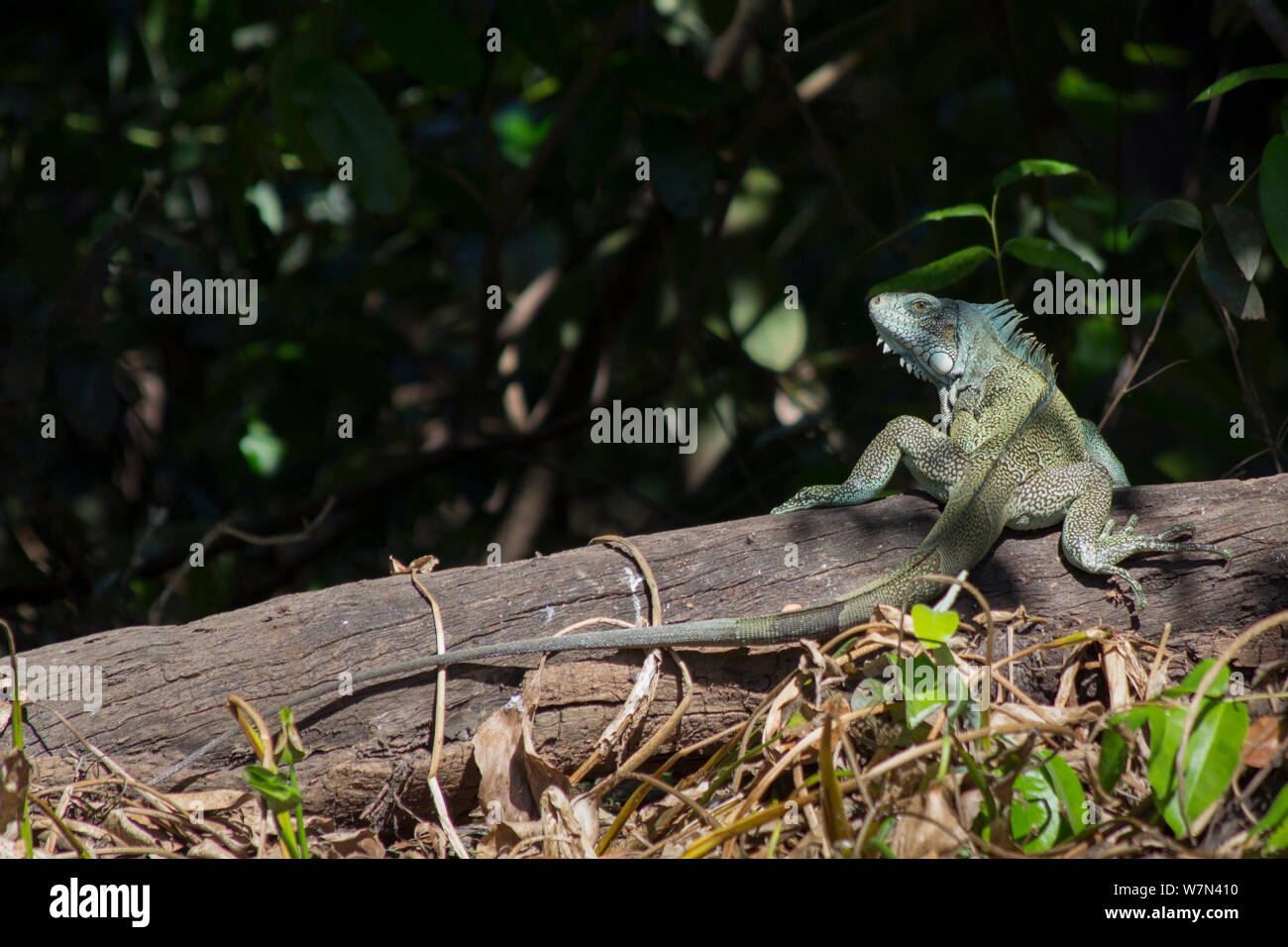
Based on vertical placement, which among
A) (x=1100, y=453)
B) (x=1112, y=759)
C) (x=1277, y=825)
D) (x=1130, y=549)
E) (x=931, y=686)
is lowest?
(x=1277, y=825)

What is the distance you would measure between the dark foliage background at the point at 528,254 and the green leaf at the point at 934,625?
216 centimetres

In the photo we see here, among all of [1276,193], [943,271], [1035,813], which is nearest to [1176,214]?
[1276,193]

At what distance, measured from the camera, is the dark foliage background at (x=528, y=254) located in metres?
4.95

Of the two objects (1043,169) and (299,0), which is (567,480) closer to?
(299,0)

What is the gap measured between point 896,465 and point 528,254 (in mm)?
3546

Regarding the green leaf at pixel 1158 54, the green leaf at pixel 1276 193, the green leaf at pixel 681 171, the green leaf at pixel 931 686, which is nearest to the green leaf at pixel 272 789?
the green leaf at pixel 931 686

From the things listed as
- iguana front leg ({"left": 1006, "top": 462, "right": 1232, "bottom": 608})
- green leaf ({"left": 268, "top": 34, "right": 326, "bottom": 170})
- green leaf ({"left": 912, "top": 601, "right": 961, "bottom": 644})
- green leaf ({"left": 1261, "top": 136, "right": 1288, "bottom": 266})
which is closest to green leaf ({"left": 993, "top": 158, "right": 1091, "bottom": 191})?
green leaf ({"left": 1261, "top": 136, "right": 1288, "bottom": 266})

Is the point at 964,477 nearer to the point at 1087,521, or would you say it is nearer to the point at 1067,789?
the point at 1087,521

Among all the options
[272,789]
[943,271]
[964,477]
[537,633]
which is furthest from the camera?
[943,271]

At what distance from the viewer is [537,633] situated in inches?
117

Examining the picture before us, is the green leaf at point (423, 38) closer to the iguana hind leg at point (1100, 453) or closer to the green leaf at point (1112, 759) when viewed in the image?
the iguana hind leg at point (1100, 453)

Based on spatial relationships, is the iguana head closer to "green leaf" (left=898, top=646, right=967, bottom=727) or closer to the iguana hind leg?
the iguana hind leg

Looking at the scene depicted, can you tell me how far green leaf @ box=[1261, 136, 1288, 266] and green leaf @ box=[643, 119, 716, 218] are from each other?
7.75ft

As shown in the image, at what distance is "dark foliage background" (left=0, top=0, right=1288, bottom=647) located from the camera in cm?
495
